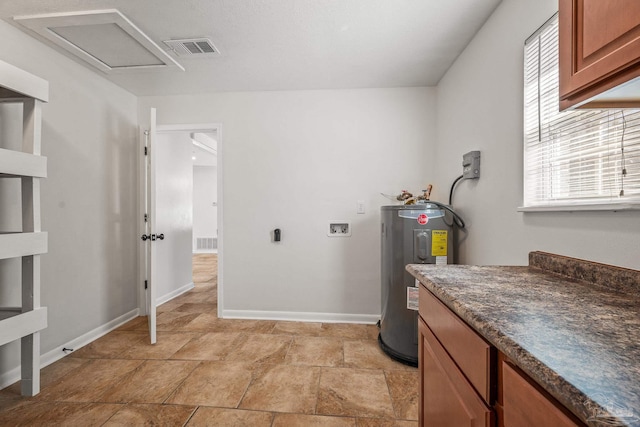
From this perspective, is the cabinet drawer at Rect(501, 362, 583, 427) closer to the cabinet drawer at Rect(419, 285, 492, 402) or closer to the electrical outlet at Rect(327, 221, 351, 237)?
the cabinet drawer at Rect(419, 285, 492, 402)

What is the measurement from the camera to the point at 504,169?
5.41 feet

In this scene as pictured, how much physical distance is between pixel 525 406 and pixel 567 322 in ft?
0.79

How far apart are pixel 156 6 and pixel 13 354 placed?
8.24 ft

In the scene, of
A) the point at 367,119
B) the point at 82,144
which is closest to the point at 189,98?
the point at 82,144

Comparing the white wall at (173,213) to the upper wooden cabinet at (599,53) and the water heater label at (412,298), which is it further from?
the upper wooden cabinet at (599,53)

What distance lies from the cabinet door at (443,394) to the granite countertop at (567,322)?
0.20m

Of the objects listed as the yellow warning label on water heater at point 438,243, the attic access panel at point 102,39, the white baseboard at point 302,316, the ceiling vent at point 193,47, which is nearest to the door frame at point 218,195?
the white baseboard at point 302,316

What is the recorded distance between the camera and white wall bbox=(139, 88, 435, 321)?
291cm

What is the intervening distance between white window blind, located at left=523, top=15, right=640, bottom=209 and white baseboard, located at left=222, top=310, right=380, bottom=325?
6.46ft

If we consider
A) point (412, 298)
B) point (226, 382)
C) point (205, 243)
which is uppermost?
point (412, 298)

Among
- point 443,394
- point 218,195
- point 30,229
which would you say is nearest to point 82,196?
point 30,229

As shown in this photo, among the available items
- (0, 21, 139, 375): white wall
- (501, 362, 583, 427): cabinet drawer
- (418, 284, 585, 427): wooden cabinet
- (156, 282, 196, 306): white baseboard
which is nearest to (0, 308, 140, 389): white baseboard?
(0, 21, 139, 375): white wall

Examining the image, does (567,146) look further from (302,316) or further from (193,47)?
(302,316)

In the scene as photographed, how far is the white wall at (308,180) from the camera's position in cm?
291
